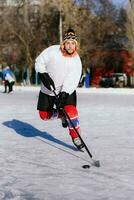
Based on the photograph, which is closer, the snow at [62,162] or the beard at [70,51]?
the snow at [62,162]

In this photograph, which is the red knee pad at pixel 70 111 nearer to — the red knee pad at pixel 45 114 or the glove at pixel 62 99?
the glove at pixel 62 99

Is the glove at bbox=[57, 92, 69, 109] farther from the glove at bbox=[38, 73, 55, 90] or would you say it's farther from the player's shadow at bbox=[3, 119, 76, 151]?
the player's shadow at bbox=[3, 119, 76, 151]

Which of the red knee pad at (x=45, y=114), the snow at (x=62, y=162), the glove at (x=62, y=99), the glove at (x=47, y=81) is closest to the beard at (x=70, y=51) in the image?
the glove at (x=47, y=81)

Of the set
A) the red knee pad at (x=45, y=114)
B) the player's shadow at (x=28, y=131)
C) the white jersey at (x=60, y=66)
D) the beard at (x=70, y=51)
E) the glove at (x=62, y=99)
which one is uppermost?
the beard at (x=70, y=51)

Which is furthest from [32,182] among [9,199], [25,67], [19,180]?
[25,67]

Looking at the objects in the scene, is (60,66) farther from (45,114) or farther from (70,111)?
(45,114)

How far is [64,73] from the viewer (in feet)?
25.2

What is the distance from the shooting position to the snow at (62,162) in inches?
205

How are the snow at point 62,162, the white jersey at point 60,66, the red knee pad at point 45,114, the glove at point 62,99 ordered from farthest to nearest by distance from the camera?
1. the red knee pad at point 45,114
2. the white jersey at point 60,66
3. the glove at point 62,99
4. the snow at point 62,162

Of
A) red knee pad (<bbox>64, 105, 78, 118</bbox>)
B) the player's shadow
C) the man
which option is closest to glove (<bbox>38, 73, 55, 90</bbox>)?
the man

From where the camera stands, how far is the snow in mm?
5219

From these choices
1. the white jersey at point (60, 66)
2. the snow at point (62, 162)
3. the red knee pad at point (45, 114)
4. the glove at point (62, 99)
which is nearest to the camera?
the snow at point (62, 162)

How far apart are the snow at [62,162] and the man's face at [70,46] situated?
133 cm

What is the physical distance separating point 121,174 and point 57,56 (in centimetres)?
219
